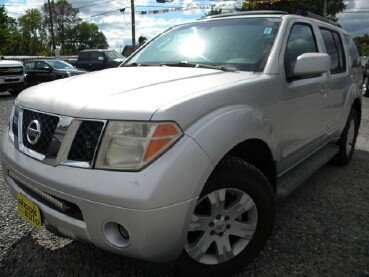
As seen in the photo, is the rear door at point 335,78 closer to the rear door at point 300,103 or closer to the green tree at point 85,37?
the rear door at point 300,103

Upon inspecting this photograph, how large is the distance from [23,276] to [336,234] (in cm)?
229

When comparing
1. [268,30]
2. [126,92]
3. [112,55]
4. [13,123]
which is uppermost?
[268,30]

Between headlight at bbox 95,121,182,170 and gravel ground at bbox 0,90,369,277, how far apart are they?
55cm

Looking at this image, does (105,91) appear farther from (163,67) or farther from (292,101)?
(292,101)

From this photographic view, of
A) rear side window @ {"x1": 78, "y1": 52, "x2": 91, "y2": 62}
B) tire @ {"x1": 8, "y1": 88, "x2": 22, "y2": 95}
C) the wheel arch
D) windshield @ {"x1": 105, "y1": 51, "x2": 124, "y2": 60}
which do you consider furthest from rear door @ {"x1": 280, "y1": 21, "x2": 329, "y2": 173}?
rear side window @ {"x1": 78, "y1": 52, "x2": 91, "y2": 62}

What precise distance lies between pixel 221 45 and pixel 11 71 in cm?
1222

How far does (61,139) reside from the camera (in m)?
1.97

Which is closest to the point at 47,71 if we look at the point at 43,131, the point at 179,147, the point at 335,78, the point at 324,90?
the point at 335,78

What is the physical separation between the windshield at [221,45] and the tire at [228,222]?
90 centimetres

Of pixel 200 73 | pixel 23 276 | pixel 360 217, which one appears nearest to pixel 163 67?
pixel 200 73

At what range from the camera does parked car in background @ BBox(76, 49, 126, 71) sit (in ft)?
60.6

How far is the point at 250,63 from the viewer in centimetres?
275

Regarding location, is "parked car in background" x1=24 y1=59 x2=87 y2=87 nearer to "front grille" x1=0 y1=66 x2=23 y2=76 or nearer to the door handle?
"front grille" x1=0 y1=66 x2=23 y2=76

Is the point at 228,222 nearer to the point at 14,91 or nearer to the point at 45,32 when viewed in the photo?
the point at 14,91
